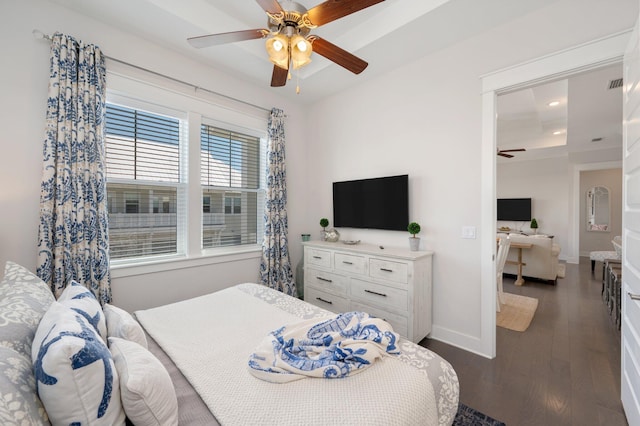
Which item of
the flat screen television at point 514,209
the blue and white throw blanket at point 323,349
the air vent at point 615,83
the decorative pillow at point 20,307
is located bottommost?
the blue and white throw blanket at point 323,349

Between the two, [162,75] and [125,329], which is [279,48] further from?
[125,329]

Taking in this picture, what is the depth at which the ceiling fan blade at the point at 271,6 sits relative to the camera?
5.15 feet

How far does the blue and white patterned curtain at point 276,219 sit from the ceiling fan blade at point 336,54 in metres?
1.57

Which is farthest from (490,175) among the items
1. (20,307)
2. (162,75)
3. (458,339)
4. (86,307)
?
(162,75)

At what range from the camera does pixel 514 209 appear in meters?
7.23

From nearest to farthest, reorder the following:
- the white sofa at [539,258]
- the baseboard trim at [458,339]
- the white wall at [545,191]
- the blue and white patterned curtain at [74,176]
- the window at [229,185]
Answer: the blue and white patterned curtain at [74,176] < the baseboard trim at [458,339] < the window at [229,185] < the white sofa at [539,258] < the white wall at [545,191]

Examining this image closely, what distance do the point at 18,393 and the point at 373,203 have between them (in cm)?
298

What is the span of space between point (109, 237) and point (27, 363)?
6.40 feet

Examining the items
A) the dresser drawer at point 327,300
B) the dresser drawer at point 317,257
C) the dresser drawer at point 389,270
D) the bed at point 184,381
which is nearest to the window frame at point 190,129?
the dresser drawer at point 317,257

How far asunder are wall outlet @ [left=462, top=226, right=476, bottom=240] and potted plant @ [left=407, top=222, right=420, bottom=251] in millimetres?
418

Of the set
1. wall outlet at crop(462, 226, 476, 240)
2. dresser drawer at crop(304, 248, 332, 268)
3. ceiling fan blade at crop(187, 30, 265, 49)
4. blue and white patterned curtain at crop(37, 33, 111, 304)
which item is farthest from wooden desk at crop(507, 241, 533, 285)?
blue and white patterned curtain at crop(37, 33, 111, 304)

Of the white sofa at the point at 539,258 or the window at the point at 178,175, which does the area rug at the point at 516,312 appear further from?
the window at the point at 178,175

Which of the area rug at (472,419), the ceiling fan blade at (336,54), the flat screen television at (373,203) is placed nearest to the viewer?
the area rug at (472,419)

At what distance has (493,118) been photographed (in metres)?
2.39
